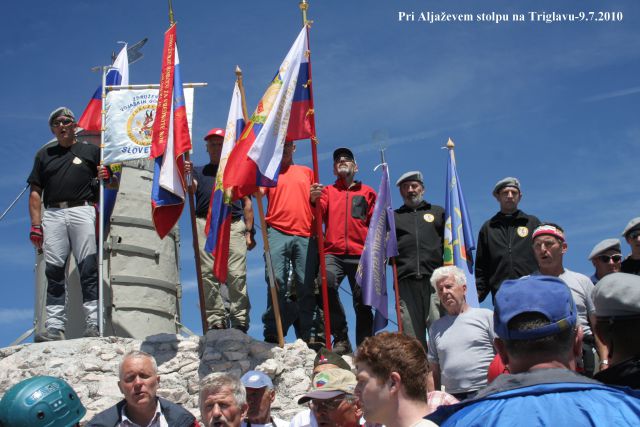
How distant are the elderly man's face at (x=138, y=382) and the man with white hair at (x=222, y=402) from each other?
0.59 meters

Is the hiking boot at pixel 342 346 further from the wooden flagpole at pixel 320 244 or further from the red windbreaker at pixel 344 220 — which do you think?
the red windbreaker at pixel 344 220

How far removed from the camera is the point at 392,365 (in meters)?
3.55

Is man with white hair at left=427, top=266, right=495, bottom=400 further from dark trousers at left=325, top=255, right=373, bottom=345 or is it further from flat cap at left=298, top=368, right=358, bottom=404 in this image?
dark trousers at left=325, top=255, right=373, bottom=345

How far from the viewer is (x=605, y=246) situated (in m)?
7.71

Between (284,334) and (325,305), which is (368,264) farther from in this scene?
(284,334)

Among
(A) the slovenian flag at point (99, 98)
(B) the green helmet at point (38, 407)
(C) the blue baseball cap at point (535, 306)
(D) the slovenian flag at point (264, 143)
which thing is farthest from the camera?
(A) the slovenian flag at point (99, 98)

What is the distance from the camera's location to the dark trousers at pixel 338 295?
9609mm

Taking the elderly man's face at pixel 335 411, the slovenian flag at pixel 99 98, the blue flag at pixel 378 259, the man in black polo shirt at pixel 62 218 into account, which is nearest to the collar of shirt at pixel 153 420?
the elderly man's face at pixel 335 411

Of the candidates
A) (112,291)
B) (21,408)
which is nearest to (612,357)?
(21,408)

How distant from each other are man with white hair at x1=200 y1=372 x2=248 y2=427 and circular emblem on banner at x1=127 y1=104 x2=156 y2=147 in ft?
19.6

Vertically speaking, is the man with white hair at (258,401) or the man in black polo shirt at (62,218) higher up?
the man in black polo shirt at (62,218)

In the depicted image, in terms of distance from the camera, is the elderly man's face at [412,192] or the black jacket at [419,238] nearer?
the black jacket at [419,238]

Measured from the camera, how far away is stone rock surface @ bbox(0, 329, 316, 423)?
30.7 ft

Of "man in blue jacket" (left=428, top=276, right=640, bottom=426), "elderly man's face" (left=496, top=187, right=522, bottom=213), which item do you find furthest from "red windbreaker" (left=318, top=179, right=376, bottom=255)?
"man in blue jacket" (left=428, top=276, right=640, bottom=426)
